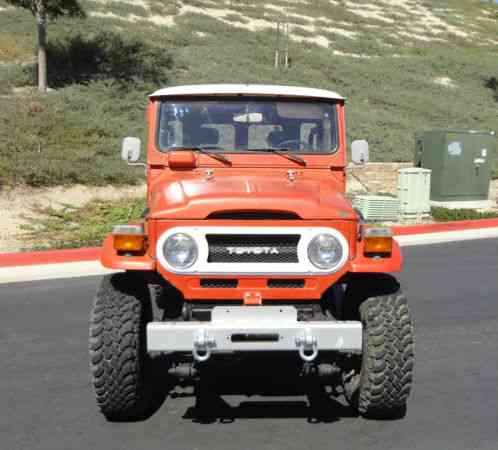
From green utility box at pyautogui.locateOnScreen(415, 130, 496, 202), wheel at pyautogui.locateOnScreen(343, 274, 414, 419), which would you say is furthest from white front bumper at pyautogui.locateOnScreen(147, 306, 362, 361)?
green utility box at pyautogui.locateOnScreen(415, 130, 496, 202)

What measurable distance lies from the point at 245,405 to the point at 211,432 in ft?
1.56

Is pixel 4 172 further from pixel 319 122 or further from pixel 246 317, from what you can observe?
pixel 246 317

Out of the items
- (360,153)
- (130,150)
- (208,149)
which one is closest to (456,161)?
(360,153)

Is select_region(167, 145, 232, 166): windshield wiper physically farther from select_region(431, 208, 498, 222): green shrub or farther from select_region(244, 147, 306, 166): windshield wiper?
select_region(431, 208, 498, 222): green shrub

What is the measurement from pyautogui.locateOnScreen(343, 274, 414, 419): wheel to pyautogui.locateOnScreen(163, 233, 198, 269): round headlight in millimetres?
1096

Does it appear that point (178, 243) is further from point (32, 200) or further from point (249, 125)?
point (32, 200)

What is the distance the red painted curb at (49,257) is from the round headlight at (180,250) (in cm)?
665

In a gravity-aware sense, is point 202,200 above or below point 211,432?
above

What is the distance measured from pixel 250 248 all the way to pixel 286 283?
1.00 feet

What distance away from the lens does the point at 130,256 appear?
4355 mm

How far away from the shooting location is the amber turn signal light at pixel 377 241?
436 cm

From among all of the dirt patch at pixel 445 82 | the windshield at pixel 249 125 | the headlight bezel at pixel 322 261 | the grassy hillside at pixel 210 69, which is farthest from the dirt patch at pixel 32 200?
the dirt patch at pixel 445 82

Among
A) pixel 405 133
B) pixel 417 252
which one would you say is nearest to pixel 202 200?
pixel 417 252

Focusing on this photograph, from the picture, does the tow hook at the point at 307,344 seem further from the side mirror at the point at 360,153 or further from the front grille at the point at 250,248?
the side mirror at the point at 360,153
